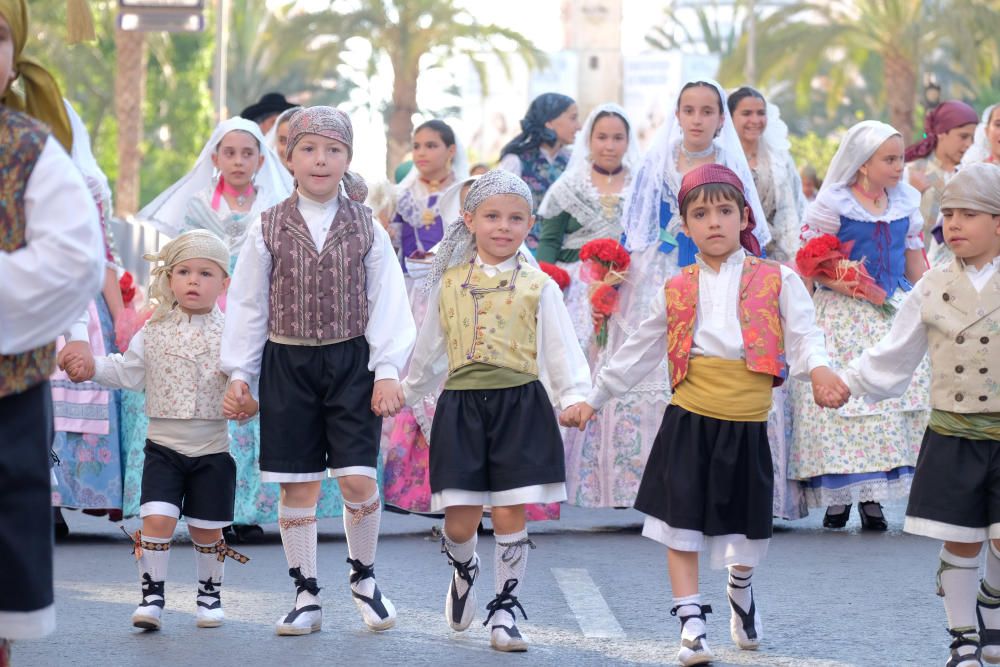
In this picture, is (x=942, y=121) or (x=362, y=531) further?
(x=942, y=121)

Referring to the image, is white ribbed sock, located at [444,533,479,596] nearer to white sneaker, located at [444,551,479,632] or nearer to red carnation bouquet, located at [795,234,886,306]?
white sneaker, located at [444,551,479,632]

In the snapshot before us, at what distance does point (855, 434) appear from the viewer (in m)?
9.89

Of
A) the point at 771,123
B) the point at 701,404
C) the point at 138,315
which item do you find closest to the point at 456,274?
the point at 701,404

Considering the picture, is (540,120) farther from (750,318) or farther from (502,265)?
(750,318)

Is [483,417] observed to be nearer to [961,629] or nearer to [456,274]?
[456,274]

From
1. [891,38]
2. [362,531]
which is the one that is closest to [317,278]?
[362,531]

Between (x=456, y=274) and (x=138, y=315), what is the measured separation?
69.9 inches

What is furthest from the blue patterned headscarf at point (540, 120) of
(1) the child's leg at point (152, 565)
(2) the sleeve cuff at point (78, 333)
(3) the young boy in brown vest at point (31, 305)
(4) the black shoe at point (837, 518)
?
(3) the young boy in brown vest at point (31, 305)

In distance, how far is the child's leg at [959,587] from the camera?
581cm

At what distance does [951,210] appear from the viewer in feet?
20.0

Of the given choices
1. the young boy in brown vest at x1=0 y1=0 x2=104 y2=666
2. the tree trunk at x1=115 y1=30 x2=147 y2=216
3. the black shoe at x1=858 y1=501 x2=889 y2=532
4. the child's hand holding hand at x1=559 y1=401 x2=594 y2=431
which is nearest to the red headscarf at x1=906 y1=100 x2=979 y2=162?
the black shoe at x1=858 y1=501 x2=889 y2=532

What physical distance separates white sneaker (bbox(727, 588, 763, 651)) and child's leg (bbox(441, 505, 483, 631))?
96cm

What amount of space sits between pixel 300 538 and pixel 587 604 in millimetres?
1215

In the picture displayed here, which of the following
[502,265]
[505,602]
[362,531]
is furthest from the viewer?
[502,265]
